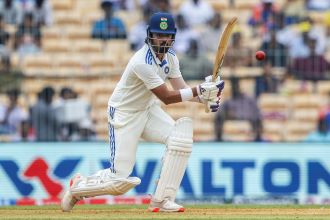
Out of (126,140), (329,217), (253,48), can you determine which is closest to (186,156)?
(126,140)

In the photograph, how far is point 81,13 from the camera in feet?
55.0

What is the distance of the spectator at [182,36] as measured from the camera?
15.6 m

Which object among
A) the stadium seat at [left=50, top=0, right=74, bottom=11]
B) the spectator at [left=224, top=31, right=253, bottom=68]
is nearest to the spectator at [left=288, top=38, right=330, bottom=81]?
the spectator at [left=224, top=31, right=253, bottom=68]

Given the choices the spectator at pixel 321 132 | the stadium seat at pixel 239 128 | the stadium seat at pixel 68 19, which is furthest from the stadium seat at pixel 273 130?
the stadium seat at pixel 68 19

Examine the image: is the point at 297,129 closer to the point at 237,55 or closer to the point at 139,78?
the point at 237,55

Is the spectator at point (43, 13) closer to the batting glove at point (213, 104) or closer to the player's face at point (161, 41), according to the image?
the player's face at point (161, 41)

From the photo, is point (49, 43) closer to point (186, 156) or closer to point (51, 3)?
point (51, 3)

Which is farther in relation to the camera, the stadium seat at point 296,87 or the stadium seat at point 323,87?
the stadium seat at point 323,87

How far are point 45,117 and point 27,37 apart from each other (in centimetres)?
198

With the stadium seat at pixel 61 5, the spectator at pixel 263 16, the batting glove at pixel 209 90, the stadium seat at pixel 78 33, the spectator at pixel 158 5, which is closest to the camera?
the batting glove at pixel 209 90

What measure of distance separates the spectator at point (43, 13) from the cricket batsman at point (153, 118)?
6.67 m

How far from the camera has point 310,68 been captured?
1491 centimetres

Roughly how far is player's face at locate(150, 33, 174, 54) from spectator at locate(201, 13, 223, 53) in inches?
229

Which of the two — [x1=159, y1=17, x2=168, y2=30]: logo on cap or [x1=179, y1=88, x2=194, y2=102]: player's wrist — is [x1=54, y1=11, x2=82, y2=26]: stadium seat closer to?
[x1=159, y1=17, x2=168, y2=30]: logo on cap
